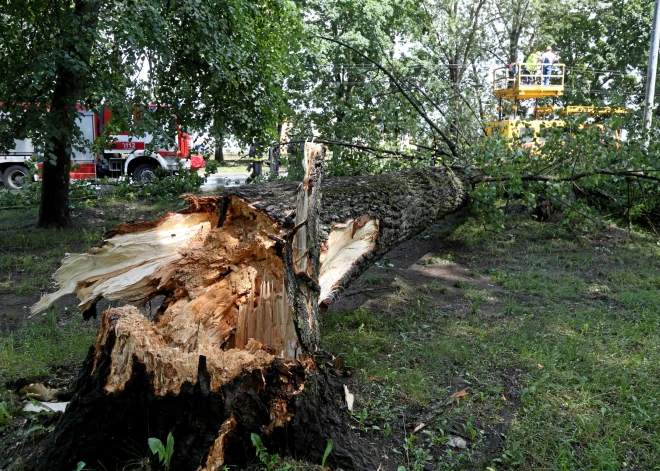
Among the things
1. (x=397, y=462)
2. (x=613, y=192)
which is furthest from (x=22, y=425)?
(x=613, y=192)

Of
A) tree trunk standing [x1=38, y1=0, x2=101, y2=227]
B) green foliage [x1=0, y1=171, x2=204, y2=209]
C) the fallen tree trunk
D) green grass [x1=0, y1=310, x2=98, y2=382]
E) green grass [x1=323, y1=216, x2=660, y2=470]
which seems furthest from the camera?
green foliage [x1=0, y1=171, x2=204, y2=209]

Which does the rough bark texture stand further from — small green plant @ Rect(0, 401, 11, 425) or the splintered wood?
small green plant @ Rect(0, 401, 11, 425)

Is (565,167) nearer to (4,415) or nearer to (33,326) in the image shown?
(33,326)

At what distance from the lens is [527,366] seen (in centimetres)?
365

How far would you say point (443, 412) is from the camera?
10.1 feet

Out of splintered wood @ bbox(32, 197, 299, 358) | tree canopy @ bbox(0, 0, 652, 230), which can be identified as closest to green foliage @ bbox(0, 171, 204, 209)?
tree canopy @ bbox(0, 0, 652, 230)

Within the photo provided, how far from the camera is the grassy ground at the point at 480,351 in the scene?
9.16 feet

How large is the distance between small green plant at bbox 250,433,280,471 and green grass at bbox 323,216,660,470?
638 mm

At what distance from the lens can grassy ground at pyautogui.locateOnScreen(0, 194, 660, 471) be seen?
2791 mm

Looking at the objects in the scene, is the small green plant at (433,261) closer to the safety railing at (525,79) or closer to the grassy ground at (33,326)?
the grassy ground at (33,326)

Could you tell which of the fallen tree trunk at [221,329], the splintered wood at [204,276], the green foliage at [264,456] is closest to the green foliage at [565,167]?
the fallen tree trunk at [221,329]

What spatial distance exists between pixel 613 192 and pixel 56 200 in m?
7.51

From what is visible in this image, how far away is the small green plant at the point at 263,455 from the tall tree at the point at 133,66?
439 cm

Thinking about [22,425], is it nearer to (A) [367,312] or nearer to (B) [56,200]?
(A) [367,312]
